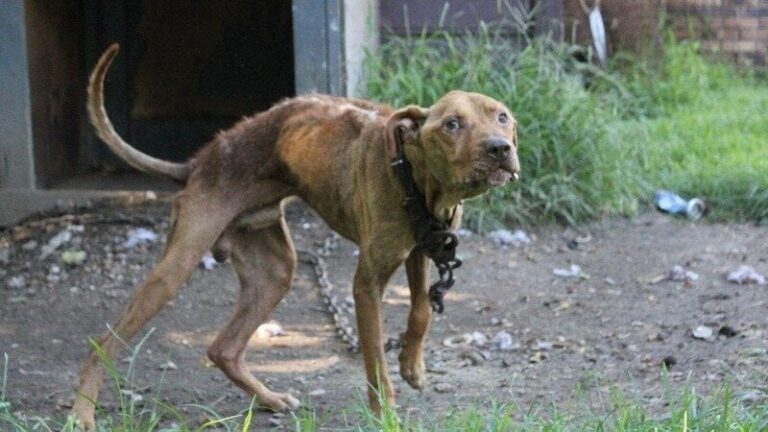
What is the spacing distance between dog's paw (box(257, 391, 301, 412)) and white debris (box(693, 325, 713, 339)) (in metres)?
1.93

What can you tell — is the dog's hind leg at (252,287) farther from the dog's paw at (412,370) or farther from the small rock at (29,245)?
the small rock at (29,245)

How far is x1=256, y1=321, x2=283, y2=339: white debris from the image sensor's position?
6832mm

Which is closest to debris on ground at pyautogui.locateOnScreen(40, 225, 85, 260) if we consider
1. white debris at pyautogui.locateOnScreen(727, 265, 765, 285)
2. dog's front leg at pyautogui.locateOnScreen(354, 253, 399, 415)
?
dog's front leg at pyautogui.locateOnScreen(354, 253, 399, 415)

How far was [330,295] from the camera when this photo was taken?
7.20 m

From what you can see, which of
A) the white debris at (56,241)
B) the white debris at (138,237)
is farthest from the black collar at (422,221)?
the white debris at (56,241)

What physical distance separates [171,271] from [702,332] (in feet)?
8.13

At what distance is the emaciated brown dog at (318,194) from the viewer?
190 inches

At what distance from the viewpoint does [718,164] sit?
894 cm

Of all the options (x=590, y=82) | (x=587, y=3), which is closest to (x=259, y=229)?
(x=590, y=82)

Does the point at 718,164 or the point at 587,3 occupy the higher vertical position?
the point at 587,3

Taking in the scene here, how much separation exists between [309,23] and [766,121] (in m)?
3.32

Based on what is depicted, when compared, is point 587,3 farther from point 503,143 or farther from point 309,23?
point 503,143

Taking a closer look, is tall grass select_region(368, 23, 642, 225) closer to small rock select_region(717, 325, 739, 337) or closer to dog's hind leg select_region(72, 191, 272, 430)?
small rock select_region(717, 325, 739, 337)

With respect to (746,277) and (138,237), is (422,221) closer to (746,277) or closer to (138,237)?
(746,277)
